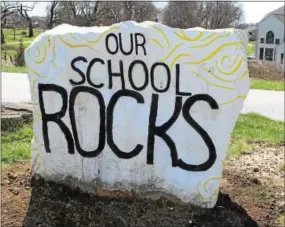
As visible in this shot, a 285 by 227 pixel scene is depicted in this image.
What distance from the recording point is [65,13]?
31000 millimetres

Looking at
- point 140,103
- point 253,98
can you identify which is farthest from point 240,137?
point 253,98

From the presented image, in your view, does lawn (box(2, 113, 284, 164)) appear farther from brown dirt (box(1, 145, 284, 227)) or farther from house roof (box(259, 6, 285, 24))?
house roof (box(259, 6, 285, 24))

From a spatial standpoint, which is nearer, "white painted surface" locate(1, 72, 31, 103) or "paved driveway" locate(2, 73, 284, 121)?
"paved driveway" locate(2, 73, 284, 121)

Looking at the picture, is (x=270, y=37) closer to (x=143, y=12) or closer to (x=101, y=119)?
(x=143, y=12)

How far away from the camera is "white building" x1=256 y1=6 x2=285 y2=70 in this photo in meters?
44.4

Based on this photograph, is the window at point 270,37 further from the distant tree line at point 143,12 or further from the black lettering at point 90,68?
the black lettering at point 90,68

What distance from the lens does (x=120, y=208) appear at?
371 cm

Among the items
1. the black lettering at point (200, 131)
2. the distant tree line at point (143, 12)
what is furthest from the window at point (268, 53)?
the black lettering at point (200, 131)

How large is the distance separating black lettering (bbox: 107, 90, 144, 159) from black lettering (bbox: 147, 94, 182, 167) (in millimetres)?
85

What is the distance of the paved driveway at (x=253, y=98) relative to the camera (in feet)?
28.3

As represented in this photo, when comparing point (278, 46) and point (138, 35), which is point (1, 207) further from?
point (278, 46)

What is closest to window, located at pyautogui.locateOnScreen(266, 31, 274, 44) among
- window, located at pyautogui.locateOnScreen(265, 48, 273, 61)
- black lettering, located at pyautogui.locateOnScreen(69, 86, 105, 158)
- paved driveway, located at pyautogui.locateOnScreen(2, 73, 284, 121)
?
window, located at pyautogui.locateOnScreen(265, 48, 273, 61)

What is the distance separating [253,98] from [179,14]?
17.6 metres

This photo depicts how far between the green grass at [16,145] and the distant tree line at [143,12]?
1905 centimetres
